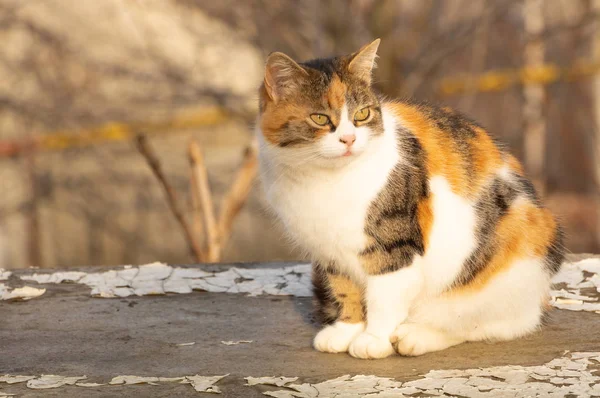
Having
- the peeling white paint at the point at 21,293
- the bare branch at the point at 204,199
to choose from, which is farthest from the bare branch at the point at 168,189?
the peeling white paint at the point at 21,293

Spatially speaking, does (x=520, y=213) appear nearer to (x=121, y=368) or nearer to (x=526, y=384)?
(x=526, y=384)

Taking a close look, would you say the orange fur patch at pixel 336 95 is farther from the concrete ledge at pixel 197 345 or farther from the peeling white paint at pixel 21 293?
the peeling white paint at pixel 21 293

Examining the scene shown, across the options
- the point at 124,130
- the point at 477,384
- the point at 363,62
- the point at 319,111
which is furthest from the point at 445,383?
the point at 124,130

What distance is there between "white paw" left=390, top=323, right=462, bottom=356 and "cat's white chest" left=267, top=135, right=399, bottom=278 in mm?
198

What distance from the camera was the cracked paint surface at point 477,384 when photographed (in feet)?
6.44

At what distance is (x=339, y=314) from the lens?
2.43 metres

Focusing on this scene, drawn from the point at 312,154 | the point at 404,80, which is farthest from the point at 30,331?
the point at 404,80

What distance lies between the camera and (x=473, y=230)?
229 centimetres

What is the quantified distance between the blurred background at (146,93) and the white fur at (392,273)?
3.43m

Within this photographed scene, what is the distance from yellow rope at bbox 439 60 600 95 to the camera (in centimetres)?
643

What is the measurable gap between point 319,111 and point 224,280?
1.08 metres

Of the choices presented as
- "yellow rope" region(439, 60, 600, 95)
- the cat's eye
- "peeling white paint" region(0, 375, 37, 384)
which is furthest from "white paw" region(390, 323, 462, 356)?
"yellow rope" region(439, 60, 600, 95)

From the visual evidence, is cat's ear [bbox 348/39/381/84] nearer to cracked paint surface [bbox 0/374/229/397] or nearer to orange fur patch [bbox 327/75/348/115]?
orange fur patch [bbox 327/75/348/115]

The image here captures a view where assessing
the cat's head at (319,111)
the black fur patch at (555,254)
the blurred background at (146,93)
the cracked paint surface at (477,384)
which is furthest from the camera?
the blurred background at (146,93)
